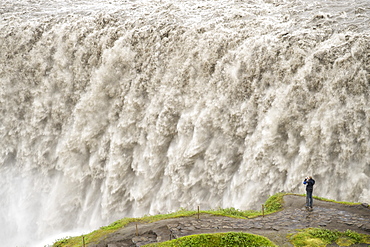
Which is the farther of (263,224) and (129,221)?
(129,221)

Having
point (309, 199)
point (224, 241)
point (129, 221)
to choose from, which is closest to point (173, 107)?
point (129, 221)

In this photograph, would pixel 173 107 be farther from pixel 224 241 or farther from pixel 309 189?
pixel 224 241

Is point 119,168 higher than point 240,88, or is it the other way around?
point 240,88

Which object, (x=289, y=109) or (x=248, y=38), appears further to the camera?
(x=248, y=38)

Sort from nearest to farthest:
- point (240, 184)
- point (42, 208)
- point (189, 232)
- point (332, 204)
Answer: point (189, 232)
point (332, 204)
point (240, 184)
point (42, 208)

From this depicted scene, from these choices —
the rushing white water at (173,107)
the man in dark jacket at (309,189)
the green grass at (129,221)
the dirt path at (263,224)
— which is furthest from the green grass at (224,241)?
the rushing white water at (173,107)

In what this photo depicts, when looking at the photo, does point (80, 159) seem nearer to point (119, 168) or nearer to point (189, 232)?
point (119, 168)

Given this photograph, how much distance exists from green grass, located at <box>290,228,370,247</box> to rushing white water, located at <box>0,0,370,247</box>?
483 cm

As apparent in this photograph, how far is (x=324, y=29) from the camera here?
19.6m

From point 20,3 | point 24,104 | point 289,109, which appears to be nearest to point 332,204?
point 289,109

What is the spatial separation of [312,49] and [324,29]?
166 cm

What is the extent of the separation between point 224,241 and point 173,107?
12051 millimetres

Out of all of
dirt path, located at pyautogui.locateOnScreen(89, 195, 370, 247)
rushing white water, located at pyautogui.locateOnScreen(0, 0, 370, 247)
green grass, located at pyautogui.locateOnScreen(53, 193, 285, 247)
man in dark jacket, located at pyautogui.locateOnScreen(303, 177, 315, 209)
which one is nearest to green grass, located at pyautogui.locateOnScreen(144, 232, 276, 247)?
dirt path, located at pyautogui.locateOnScreen(89, 195, 370, 247)

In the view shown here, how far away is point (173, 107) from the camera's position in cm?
2244
